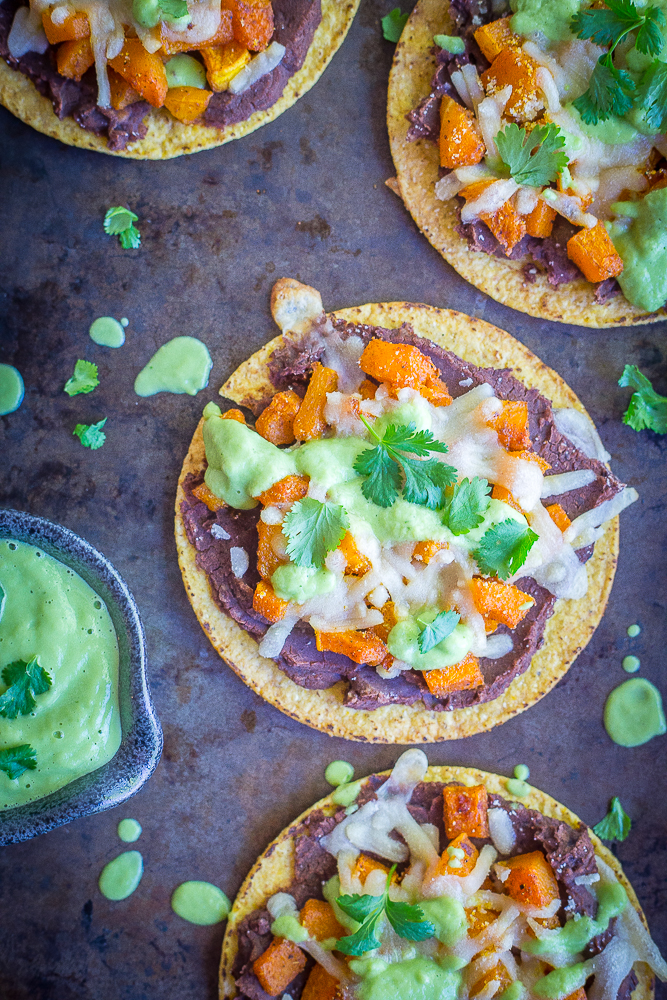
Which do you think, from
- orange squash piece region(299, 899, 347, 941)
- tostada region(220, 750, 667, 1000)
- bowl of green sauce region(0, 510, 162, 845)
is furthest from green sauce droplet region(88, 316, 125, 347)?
orange squash piece region(299, 899, 347, 941)

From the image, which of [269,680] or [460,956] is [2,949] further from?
[460,956]

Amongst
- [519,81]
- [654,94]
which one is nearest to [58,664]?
[519,81]

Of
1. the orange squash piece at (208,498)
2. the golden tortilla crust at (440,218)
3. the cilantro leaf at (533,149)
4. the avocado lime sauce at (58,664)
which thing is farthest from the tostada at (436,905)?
the cilantro leaf at (533,149)

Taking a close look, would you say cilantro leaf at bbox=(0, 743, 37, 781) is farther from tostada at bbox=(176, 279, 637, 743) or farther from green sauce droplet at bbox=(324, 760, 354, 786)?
green sauce droplet at bbox=(324, 760, 354, 786)

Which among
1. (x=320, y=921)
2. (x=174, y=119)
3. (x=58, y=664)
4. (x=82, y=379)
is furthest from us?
(x=82, y=379)

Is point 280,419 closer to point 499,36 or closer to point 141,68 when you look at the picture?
point 141,68

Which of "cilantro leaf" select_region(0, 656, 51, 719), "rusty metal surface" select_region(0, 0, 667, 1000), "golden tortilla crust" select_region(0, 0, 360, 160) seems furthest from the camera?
"rusty metal surface" select_region(0, 0, 667, 1000)

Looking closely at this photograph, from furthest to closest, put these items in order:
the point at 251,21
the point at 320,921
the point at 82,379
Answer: the point at 82,379, the point at 320,921, the point at 251,21
